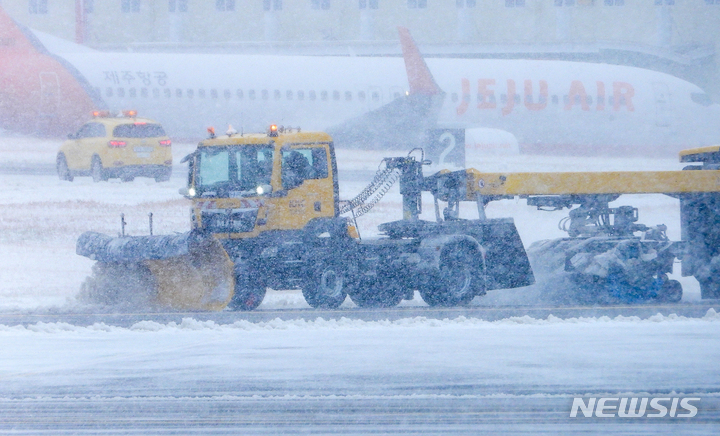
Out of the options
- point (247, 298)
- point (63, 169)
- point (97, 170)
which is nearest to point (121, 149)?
point (97, 170)

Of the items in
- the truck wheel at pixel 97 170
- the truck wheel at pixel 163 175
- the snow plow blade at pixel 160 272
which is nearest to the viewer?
the snow plow blade at pixel 160 272

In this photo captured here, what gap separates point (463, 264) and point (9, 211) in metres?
12.1

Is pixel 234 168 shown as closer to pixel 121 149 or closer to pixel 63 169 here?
Result: pixel 121 149

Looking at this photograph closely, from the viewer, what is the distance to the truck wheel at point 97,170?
2112 cm

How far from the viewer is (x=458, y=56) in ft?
130

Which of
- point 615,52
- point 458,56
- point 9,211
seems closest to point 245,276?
point 9,211

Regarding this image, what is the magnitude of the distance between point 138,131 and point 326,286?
9.63 m

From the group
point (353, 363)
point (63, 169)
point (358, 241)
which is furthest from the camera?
point (63, 169)

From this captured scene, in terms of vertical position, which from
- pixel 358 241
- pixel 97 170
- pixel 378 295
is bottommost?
pixel 378 295

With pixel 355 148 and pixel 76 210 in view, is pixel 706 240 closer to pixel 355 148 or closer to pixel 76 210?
pixel 76 210

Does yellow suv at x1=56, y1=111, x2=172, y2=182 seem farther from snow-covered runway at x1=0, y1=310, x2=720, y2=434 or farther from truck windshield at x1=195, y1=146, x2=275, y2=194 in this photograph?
snow-covered runway at x1=0, y1=310, x2=720, y2=434

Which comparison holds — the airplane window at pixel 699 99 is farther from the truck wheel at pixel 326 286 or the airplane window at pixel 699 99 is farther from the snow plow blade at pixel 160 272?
the snow plow blade at pixel 160 272

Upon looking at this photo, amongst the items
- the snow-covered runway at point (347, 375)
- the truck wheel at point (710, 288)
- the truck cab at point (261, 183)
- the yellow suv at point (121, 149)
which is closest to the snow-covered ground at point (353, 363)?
the snow-covered runway at point (347, 375)

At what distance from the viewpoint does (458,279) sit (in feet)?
43.7
